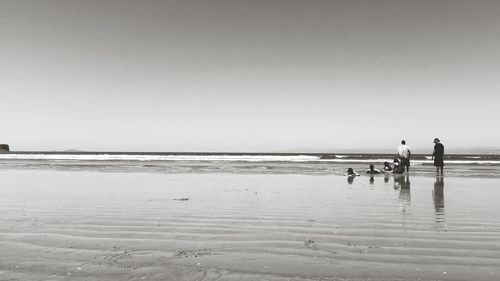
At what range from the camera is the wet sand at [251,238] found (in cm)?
522

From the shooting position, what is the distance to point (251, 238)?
23.8 feet

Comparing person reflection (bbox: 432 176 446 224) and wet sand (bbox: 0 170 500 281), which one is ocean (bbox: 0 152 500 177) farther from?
wet sand (bbox: 0 170 500 281)

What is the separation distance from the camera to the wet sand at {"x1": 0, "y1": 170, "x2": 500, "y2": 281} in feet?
17.1

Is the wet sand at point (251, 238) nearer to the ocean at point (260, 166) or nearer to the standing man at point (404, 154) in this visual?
the standing man at point (404, 154)

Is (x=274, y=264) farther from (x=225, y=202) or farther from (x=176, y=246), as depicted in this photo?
(x=225, y=202)

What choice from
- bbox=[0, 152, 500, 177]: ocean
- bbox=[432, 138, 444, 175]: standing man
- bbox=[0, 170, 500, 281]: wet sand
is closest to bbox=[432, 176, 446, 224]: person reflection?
bbox=[0, 170, 500, 281]: wet sand

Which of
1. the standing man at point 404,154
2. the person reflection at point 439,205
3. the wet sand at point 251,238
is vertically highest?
the standing man at point 404,154

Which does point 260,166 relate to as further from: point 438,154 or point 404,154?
point 438,154

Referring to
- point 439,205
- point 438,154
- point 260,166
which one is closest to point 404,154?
point 438,154

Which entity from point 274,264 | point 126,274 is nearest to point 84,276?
point 126,274

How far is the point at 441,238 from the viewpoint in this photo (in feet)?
23.3

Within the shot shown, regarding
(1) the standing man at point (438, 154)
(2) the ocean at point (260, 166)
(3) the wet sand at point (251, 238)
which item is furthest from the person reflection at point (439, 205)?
(2) the ocean at point (260, 166)

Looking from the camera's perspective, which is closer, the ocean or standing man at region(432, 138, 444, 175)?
standing man at region(432, 138, 444, 175)

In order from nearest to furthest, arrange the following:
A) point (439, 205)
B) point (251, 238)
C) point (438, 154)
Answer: point (251, 238) → point (439, 205) → point (438, 154)
